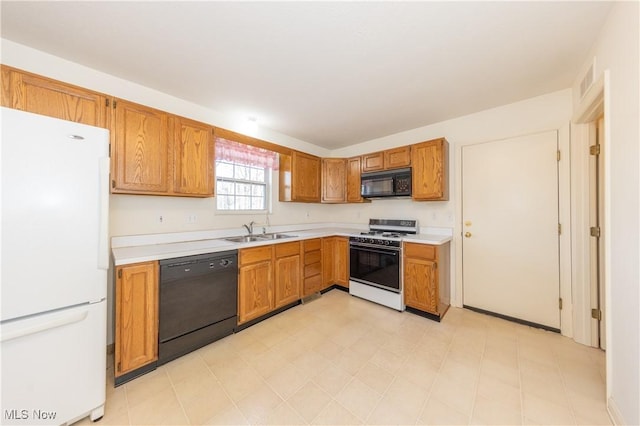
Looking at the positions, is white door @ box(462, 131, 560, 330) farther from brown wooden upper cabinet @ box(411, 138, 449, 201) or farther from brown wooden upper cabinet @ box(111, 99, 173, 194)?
brown wooden upper cabinet @ box(111, 99, 173, 194)

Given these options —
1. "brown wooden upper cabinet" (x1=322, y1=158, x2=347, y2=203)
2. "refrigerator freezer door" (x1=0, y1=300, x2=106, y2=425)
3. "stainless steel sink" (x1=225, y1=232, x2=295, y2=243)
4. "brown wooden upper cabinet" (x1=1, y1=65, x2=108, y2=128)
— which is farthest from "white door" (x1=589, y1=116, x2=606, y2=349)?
"brown wooden upper cabinet" (x1=1, y1=65, x2=108, y2=128)

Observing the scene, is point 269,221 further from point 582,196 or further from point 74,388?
point 582,196

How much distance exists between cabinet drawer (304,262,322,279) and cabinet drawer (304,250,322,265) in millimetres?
46

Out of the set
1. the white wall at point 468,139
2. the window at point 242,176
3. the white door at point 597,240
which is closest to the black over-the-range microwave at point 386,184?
the white wall at point 468,139

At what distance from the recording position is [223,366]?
1.91 m

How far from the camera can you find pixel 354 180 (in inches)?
152

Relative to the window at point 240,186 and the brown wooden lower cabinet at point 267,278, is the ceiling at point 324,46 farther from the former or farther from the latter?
the brown wooden lower cabinet at point 267,278

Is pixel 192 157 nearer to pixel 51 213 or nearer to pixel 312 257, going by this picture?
pixel 51 213

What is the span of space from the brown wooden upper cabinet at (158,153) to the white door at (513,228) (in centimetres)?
320

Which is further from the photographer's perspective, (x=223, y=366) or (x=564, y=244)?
(x=564, y=244)

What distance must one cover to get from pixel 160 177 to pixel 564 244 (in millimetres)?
4098

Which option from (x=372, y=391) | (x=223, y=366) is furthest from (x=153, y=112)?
(x=372, y=391)

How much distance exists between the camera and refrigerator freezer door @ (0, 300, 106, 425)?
3.83 ft

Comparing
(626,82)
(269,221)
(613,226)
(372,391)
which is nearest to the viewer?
(626,82)
